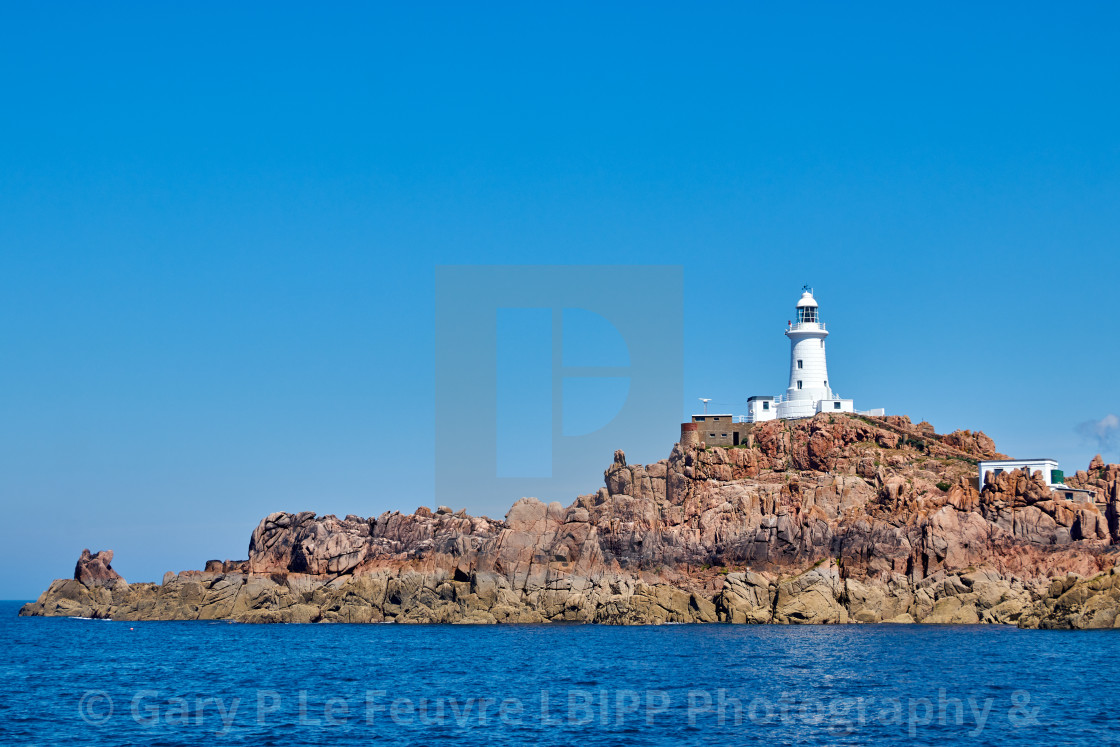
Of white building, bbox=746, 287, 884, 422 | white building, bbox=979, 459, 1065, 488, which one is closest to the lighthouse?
white building, bbox=746, 287, 884, 422

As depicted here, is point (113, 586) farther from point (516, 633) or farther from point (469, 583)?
point (516, 633)

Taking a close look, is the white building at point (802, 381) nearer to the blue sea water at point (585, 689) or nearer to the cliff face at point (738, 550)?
the cliff face at point (738, 550)

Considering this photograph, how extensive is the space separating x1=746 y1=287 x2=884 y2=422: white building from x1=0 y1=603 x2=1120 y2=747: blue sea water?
1482 inches

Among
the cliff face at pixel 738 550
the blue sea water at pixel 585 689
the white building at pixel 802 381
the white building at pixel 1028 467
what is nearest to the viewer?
the blue sea water at pixel 585 689

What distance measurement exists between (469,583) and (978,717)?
197 feet

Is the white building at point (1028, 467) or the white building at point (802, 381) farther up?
the white building at point (802, 381)

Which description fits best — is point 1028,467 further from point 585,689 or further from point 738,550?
point 585,689

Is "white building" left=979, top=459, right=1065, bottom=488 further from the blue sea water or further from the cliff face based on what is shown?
the blue sea water

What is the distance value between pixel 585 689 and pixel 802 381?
72555 mm

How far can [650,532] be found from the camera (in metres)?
95.7

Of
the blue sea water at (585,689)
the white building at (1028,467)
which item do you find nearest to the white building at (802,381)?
the white building at (1028,467)

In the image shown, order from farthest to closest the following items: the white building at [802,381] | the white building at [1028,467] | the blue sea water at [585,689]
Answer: the white building at [802,381] < the white building at [1028,467] < the blue sea water at [585,689]

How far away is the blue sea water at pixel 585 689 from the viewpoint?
3988 cm

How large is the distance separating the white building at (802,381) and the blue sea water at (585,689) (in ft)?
124
